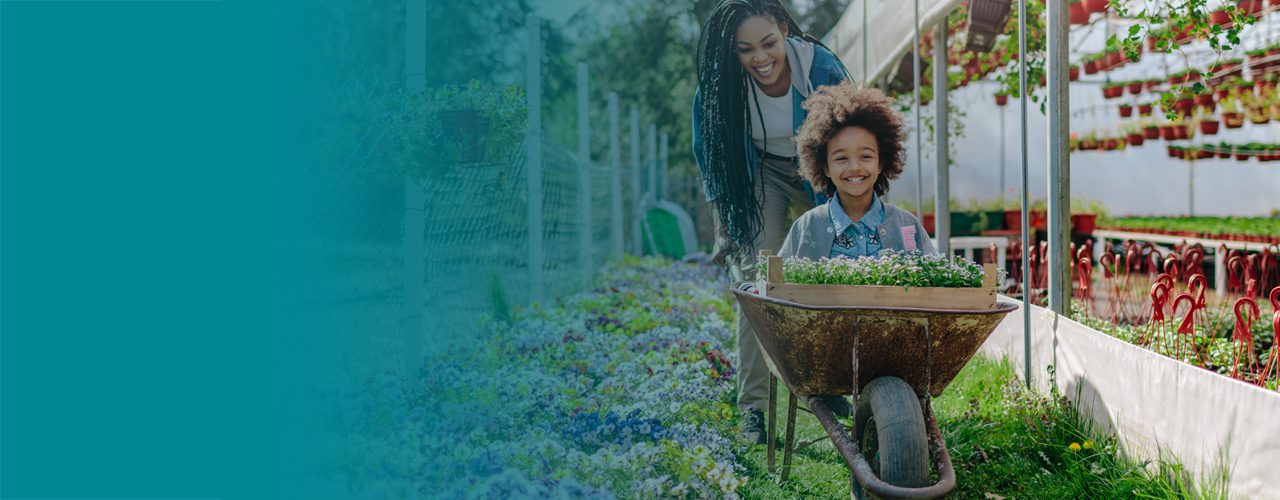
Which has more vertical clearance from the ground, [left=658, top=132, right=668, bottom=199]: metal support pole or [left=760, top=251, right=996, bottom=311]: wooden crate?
[left=658, top=132, right=668, bottom=199]: metal support pole

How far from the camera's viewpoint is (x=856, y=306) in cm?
277

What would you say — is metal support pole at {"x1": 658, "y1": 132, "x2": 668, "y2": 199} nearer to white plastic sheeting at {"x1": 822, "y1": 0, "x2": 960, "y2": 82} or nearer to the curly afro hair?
white plastic sheeting at {"x1": 822, "y1": 0, "x2": 960, "y2": 82}

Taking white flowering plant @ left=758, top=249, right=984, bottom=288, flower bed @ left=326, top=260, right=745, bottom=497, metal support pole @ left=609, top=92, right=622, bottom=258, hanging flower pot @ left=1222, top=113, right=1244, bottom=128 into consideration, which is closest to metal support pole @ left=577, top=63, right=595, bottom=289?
metal support pole @ left=609, top=92, right=622, bottom=258

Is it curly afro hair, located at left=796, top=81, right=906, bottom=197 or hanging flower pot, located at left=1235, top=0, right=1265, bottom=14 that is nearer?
curly afro hair, located at left=796, top=81, right=906, bottom=197

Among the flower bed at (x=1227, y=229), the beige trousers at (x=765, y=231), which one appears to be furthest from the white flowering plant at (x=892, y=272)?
the flower bed at (x=1227, y=229)

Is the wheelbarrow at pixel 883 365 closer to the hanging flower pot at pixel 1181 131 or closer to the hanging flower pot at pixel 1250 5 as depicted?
the hanging flower pot at pixel 1250 5

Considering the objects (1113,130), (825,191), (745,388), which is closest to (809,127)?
(825,191)

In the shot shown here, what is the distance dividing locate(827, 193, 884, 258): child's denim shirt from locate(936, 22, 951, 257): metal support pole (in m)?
2.80

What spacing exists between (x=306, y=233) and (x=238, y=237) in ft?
3.01

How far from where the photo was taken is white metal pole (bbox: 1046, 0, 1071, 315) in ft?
13.6

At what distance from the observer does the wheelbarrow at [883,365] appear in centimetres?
258

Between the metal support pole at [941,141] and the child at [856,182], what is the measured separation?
272 cm

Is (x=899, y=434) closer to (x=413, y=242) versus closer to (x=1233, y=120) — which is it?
(x=413, y=242)

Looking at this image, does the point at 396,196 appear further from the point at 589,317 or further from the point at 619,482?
the point at 619,482
